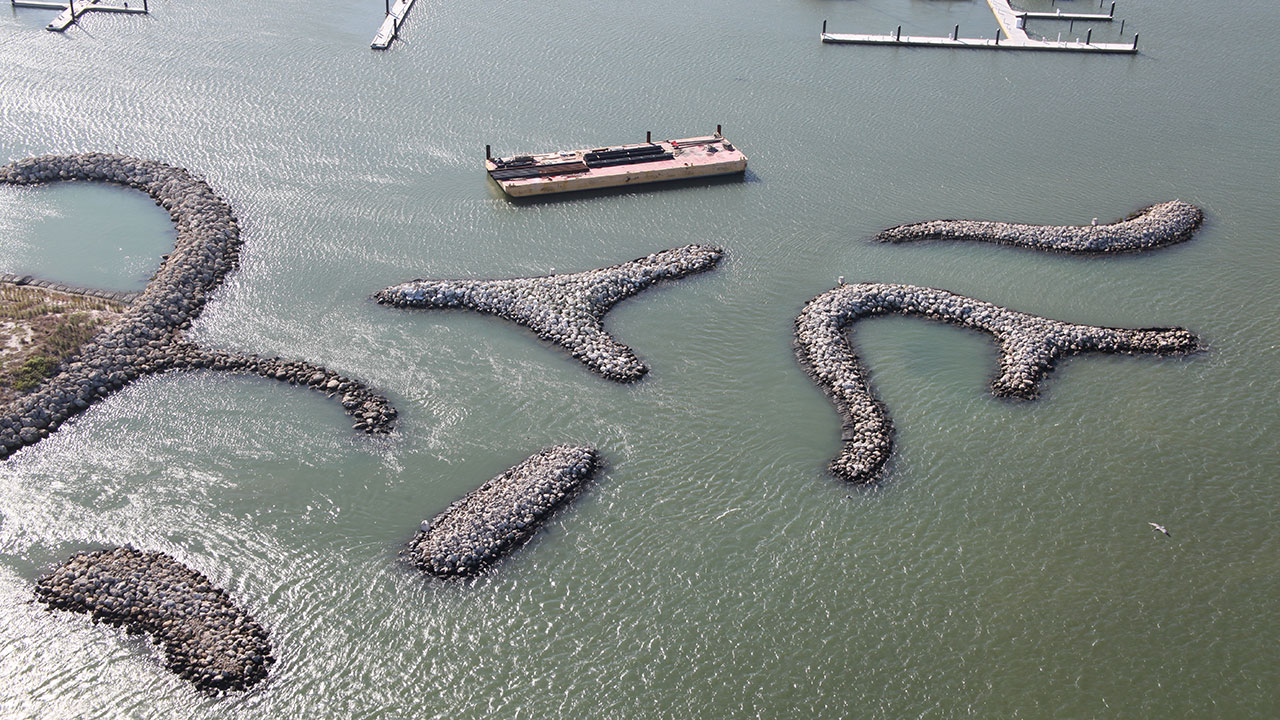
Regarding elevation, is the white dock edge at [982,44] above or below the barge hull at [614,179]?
above

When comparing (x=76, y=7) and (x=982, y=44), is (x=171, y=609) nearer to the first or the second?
(x=76, y=7)

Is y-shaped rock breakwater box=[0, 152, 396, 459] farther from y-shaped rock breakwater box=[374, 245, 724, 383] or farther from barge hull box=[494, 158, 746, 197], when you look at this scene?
barge hull box=[494, 158, 746, 197]

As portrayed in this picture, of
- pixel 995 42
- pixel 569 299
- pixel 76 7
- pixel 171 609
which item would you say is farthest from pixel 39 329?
pixel 995 42

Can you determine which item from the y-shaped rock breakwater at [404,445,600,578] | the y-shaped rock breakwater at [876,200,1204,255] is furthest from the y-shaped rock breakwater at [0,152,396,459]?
the y-shaped rock breakwater at [876,200,1204,255]

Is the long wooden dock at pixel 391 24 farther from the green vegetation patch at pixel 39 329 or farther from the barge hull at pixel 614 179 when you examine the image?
the green vegetation patch at pixel 39 329

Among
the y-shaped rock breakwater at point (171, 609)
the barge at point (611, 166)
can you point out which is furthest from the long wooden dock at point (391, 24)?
the y-shaped rock breakwater at point (171, 609)

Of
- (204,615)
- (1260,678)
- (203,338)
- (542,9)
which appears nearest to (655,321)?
(203,338)

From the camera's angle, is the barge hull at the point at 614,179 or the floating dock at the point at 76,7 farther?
the floating dock at the point at 76,7
